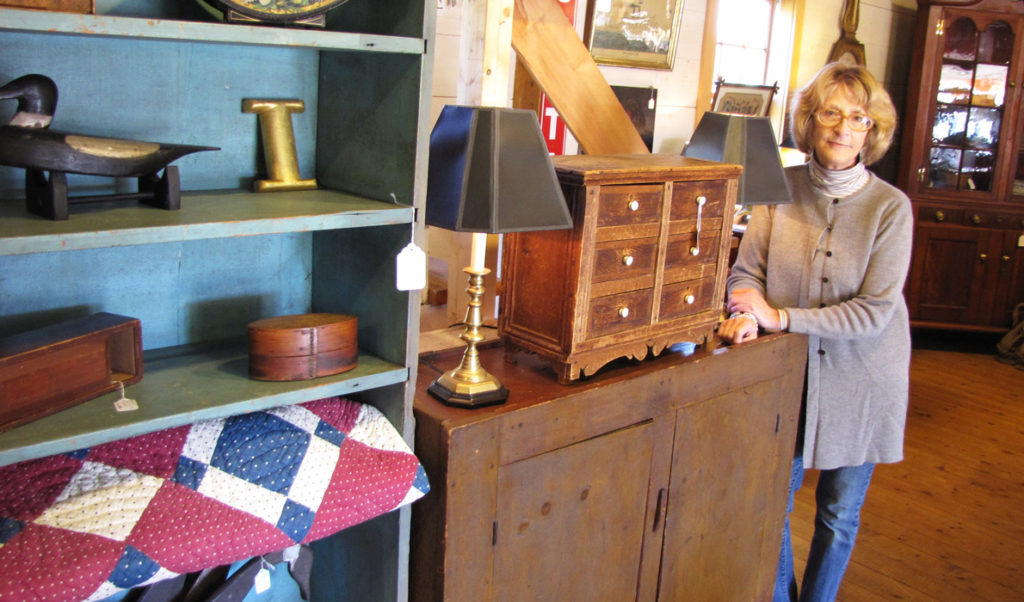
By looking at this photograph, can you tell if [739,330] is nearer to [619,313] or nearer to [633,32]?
[619,313]

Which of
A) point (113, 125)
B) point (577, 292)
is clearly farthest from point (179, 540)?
point (577, 292)

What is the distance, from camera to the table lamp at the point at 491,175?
1491mm

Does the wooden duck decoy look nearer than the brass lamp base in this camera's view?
Yes

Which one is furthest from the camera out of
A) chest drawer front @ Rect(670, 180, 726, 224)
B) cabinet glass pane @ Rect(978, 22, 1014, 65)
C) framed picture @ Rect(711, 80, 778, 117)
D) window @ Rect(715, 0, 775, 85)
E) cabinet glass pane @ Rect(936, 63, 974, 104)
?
cabinet glass pane @ Rect(936, 63, 974, 104)

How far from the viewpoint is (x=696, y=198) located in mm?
1924

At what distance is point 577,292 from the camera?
172cm

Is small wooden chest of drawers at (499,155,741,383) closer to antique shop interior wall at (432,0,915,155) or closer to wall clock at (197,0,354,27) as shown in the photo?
wall clock at (197,0,354,27)

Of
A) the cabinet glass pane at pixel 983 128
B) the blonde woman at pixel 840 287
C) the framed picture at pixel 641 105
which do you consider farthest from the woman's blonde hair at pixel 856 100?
the cabinet glass pane at pixel 983 128

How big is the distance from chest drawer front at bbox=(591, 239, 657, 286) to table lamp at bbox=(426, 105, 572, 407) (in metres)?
0.19

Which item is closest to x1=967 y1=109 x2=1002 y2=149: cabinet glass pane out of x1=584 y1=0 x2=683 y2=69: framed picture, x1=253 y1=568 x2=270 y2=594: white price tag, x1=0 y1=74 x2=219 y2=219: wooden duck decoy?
x1=584 y1=0 x2=683 y2=69: framed picture

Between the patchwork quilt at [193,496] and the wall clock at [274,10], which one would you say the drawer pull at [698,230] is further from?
the wall clock at [274,10]

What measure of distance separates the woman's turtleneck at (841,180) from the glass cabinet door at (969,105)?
12.9 feet

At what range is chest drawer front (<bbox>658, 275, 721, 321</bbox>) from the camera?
6.37ft

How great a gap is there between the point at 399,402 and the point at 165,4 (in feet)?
2.58
